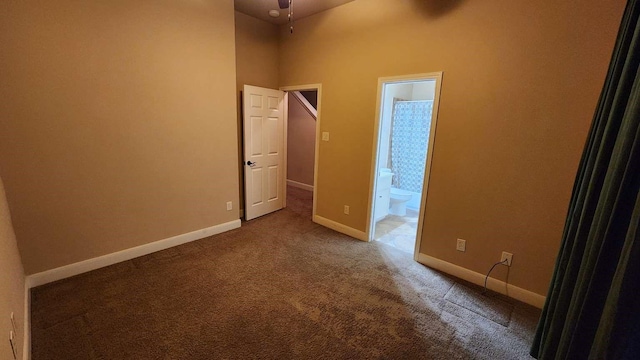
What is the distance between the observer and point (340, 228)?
361 cm

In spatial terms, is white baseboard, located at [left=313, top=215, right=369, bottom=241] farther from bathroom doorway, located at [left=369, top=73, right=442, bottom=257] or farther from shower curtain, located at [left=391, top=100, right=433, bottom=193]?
shower curtain, located at [left=391, top=100, right=433, bottom=193]

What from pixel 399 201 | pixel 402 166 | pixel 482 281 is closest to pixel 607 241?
pixel 482 281

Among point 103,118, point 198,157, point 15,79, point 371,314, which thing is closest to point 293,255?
point 371,314

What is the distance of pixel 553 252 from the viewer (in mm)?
2125

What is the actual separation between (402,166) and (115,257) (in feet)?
13.9

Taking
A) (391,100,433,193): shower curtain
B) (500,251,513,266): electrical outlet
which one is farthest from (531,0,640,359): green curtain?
(391,100,433,193): shower curtain

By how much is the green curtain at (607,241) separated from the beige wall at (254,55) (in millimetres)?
3510

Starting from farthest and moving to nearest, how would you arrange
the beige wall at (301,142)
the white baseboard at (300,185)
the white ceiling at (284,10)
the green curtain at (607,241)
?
the white baseboard at (300,185) < the beige wall at (301,142) < the white ceiling at (284,10) < the green curtain at (607,241)

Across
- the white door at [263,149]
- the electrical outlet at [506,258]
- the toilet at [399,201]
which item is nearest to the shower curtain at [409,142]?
the toilet at [399,201]

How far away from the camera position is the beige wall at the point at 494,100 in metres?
1.92

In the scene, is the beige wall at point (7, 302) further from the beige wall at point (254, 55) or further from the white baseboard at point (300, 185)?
the white baseboard at point (300, 185)

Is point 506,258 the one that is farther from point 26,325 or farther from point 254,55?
point 254,55

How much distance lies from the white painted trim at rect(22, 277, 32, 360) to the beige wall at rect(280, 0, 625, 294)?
308cm

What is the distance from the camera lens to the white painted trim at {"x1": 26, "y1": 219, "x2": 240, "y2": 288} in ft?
7.39
